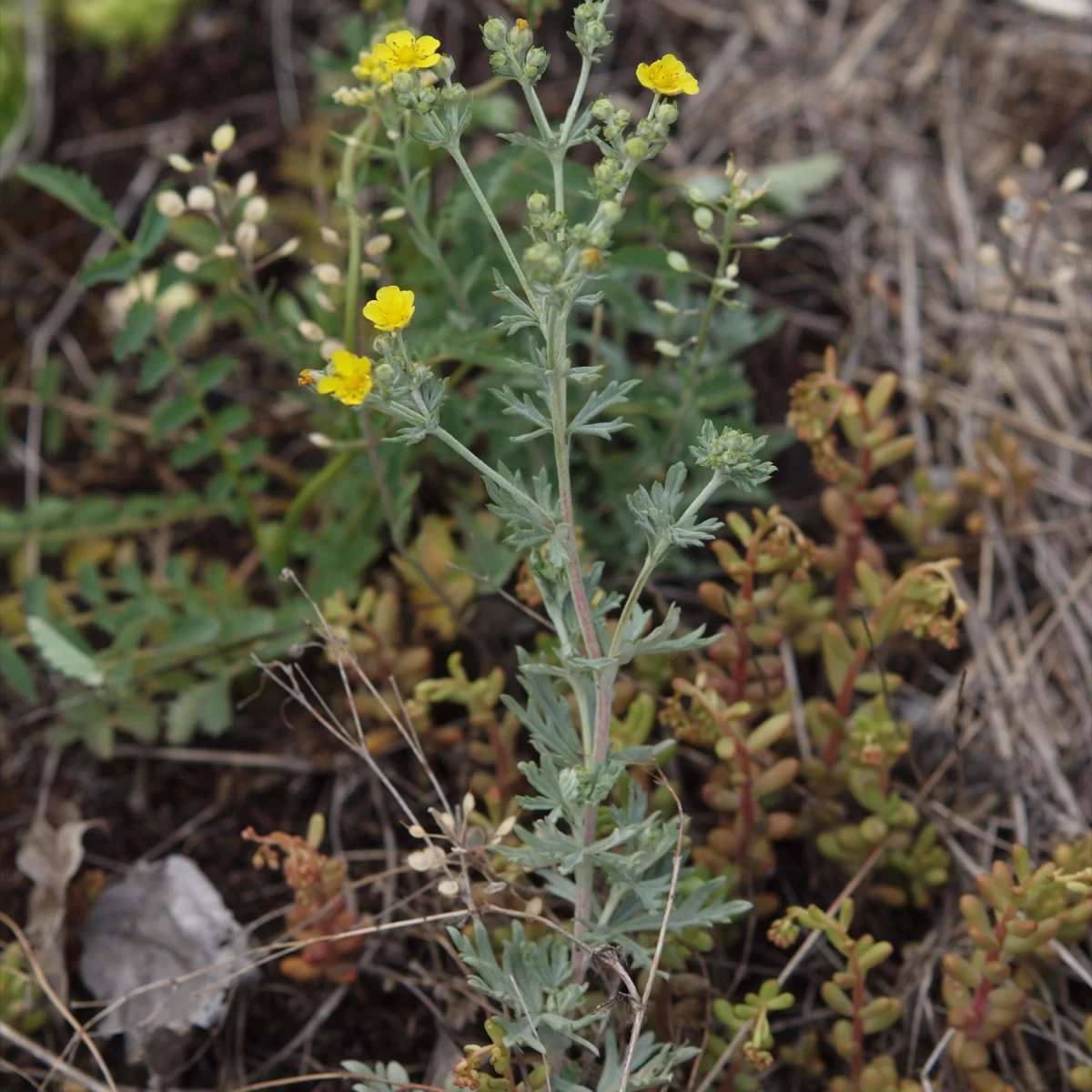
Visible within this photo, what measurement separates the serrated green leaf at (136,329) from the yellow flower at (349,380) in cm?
109

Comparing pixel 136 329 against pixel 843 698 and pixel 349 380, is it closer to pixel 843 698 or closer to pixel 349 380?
pixel 349 380

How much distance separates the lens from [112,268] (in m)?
2.54

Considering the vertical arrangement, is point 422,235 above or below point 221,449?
above

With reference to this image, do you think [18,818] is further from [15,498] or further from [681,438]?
[681,438]

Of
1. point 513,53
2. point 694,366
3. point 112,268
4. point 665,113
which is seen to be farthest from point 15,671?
point 665,113

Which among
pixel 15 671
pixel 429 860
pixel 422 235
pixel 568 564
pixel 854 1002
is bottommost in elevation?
pixel 15 671

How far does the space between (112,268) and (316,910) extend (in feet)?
4.63

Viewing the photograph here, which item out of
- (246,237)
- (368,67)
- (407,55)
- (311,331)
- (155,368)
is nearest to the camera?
(407,55)

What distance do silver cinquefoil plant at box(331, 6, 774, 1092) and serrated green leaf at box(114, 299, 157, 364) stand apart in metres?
0.80

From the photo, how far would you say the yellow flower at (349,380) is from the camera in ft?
5.44

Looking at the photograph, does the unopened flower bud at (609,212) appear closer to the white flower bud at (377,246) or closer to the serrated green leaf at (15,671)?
the white flower bud at (377,246)

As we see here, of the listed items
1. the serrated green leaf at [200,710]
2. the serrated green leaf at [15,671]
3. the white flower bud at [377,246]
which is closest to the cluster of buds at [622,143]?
the white flower bud at [377,246]

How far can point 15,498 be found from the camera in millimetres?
3281

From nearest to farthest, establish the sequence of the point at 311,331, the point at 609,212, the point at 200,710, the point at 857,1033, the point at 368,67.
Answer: the point at 609,212 → the point at 857,1033 → the point at 368,67 → the point at 311,331 → the point at 200,710
